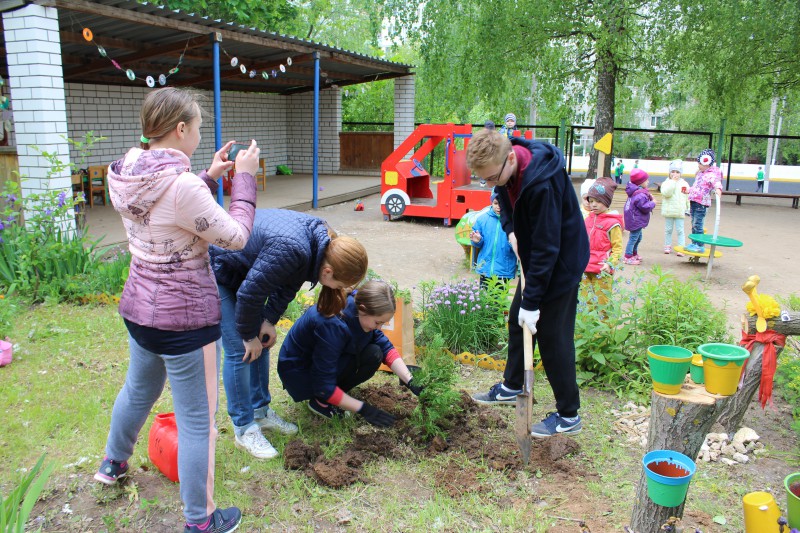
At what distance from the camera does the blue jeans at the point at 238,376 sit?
2908 mm

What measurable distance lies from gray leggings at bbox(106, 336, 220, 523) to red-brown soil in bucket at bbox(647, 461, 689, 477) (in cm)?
160

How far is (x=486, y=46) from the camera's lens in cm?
1281

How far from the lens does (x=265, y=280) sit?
251 cm

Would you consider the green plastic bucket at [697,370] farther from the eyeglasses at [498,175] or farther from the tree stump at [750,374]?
the eyeglasses at [498,175]

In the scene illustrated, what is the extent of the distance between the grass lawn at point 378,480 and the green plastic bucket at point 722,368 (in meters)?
0.54

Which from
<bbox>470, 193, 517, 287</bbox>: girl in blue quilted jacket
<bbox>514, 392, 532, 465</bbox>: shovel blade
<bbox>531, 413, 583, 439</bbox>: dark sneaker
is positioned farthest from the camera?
<bbox>470, 193, 517, 287</bbox>: girl in blue quilted jacket

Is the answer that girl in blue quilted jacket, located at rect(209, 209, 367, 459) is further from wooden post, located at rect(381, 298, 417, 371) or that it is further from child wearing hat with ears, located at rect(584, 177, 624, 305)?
child wearing hat with ears, located at rect(584, 177, 624, 305)

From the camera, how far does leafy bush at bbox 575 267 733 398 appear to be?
399 cm

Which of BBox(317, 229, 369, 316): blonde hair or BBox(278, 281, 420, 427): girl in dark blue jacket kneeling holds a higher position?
BBox(317, 229, 369, 316): blonde hair

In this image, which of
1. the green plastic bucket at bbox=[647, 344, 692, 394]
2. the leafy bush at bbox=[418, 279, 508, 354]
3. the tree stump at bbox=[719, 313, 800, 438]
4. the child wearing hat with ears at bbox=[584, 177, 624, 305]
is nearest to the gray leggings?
the green plastic bucket at bbox=[647, 344, 692, 394]

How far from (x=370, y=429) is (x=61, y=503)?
57.1 inches

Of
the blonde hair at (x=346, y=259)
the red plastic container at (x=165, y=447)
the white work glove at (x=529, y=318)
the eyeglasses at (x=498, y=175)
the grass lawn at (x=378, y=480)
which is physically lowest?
the grass lawn at (x=378, y=480)

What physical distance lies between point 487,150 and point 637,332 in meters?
1.97

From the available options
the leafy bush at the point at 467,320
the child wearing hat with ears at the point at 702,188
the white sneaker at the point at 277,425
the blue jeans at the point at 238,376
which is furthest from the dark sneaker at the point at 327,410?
the child wearing hat with ears at the point at 702,188
